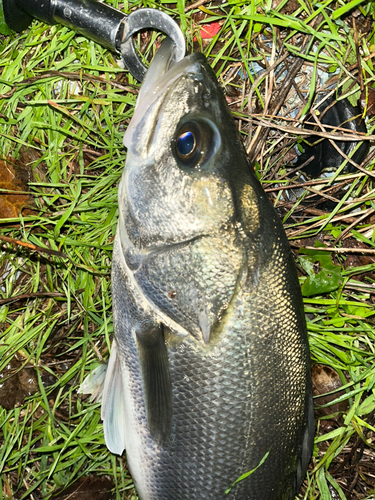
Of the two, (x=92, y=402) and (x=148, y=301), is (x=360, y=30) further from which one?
(x=92, y=402)

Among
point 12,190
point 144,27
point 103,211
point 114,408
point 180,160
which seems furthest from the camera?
point 103,211

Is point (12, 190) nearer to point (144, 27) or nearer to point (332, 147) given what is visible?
point (144, 27)

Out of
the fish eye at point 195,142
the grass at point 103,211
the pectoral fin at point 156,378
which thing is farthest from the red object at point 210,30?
the pectoral fin at point 156,378

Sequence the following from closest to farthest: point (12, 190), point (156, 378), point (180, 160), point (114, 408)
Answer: point (180, 160) < point (156, 378) < point (114, 408) < point (12, 190)

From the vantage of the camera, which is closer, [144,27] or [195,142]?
[195,142]

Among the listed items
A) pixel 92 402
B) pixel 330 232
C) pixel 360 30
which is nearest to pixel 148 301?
pixel 92 402

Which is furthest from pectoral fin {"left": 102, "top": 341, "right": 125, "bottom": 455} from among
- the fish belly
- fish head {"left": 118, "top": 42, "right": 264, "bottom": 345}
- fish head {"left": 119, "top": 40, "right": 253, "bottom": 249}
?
fish head {"left": 119, "top": 40, "right": 253, "bottom": 249}

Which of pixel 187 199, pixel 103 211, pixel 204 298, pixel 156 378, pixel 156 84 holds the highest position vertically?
pixel 156 84

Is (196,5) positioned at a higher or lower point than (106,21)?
higher

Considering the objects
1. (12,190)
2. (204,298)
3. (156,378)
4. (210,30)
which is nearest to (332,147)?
(210,30)
